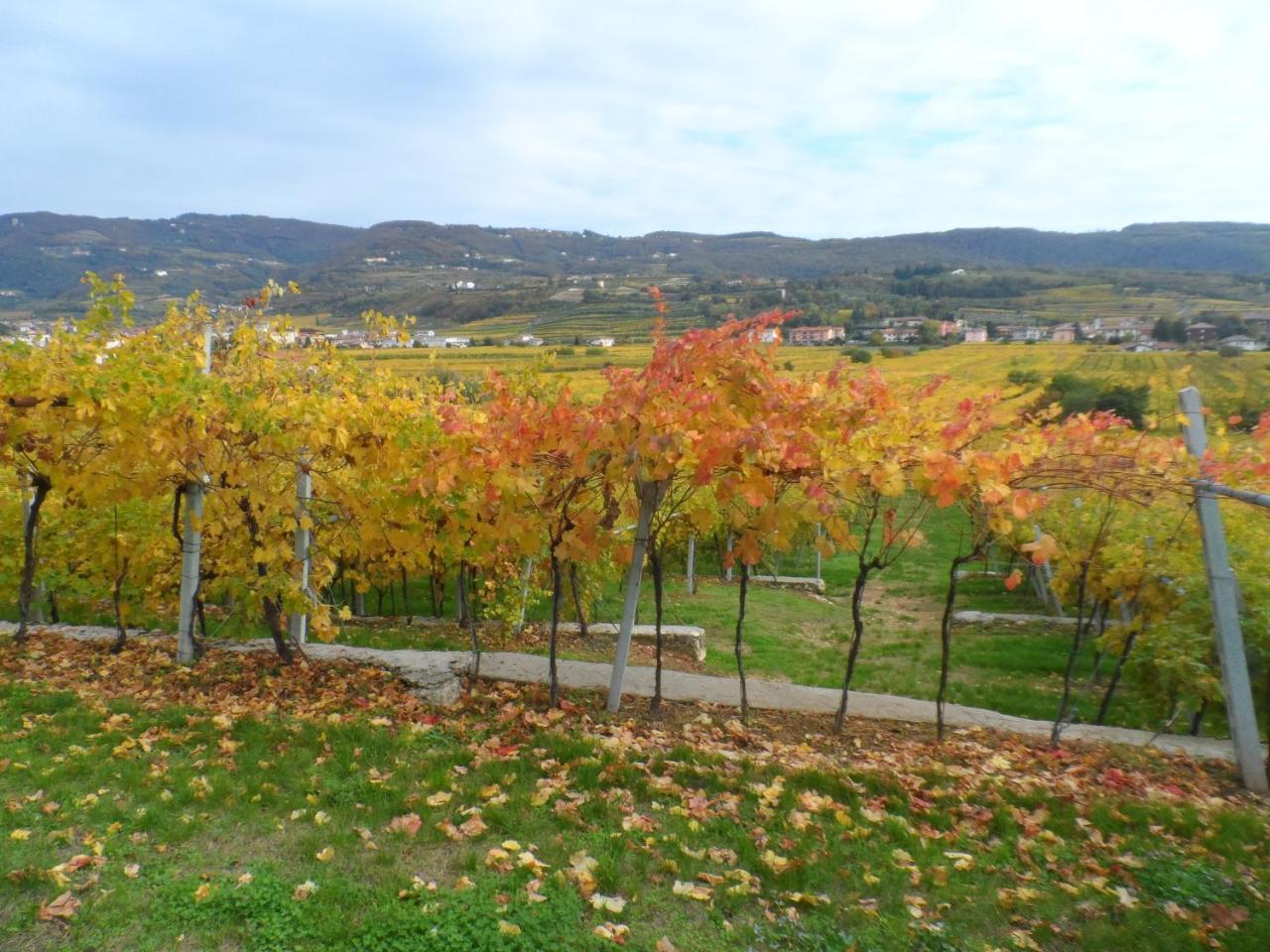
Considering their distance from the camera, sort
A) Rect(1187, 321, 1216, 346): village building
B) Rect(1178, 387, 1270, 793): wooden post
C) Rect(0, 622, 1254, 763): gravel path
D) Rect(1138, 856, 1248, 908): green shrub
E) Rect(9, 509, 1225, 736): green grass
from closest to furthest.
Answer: Rect(1138, 856, 1248, 908): green shrub, Rect(1178, 387, 1270, 793): wooden post, Rect(0, 622, 1254, 763): gravel path, Rect(9, 509, 1225, 736): green grass, Rect(1187, 321, 1216, 346): village building

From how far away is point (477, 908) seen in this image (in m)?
3.49

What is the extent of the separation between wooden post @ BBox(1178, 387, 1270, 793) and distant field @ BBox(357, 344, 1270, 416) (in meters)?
27.6

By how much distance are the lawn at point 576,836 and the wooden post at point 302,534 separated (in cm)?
157

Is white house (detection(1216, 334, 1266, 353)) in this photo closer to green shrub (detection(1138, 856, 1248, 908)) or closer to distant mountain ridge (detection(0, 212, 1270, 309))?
distant mountain ridge (detection(0, 212, 1270, 309))

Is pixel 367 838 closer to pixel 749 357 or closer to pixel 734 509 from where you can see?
pixel 734 509

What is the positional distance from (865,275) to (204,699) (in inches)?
4498

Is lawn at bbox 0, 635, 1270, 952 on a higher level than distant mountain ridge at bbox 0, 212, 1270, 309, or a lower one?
lower

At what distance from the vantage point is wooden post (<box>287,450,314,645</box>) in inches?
284

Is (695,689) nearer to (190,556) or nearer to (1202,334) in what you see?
(190,556)

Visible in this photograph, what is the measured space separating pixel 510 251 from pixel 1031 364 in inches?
5618

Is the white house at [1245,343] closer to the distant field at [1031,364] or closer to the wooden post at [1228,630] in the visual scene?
the distant field at [1031,364]

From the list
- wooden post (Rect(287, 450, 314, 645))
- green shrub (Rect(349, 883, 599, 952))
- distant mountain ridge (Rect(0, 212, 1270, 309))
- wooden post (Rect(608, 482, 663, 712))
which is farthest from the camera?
distant mountain ridge (Rect(0, 212, 1270, 309))

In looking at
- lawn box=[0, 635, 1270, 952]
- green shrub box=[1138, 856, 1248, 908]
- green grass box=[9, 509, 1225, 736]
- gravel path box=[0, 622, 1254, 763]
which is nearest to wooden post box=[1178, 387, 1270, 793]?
lawn box=[0, 635, 1270, 952]

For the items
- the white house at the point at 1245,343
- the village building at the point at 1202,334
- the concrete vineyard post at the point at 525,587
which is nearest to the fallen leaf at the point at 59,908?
the concrete vineyard post at the point at 525,587
